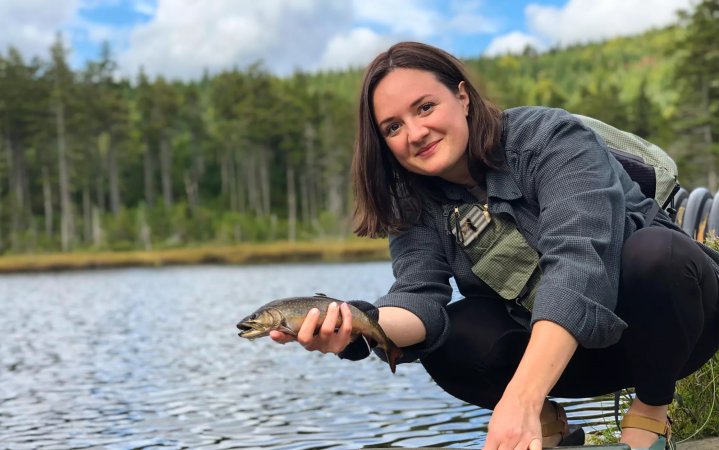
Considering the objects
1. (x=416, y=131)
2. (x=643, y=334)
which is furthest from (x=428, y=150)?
(x=643, y=334)

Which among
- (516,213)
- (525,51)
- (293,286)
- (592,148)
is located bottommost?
(293,286)

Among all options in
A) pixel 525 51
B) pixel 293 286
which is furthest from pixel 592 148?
pixel 525 51

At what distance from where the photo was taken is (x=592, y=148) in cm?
270

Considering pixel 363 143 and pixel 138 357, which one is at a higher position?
pixel 363 143

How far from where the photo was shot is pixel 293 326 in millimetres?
2424

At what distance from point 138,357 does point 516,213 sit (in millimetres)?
9208

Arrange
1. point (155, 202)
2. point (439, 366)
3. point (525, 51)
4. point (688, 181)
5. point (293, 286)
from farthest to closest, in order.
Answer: point (525, 51)
point (155, 202)
point (688, 181)
point (293, 286)
point (439, 366)

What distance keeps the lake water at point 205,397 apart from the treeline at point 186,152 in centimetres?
3583

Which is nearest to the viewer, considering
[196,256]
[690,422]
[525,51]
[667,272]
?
[667,272]

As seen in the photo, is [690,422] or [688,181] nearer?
[690,422]

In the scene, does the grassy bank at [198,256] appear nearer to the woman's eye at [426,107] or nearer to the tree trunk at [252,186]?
the tree trunk at [252,186]

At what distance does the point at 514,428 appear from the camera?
2.18m

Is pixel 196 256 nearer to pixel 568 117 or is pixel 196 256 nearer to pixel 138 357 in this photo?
pixel 138 357

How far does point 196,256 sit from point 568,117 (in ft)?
182
